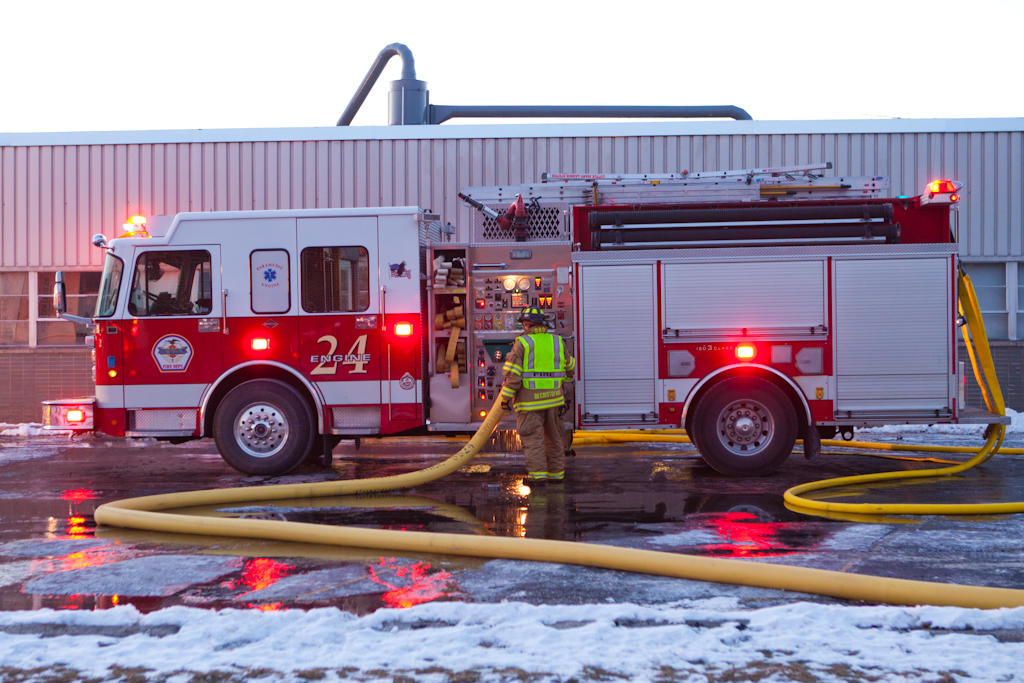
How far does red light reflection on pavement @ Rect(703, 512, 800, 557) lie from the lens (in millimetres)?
5056

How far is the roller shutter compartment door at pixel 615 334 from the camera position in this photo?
25.9 ft

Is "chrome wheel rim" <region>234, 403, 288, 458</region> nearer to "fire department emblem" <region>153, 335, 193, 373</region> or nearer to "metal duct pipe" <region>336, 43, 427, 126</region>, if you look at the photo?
"fire department emblem" <region>153, 335, 193, 373</region>

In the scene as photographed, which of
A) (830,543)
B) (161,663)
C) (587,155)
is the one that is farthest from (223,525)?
(587,155)

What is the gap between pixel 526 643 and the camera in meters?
3.55

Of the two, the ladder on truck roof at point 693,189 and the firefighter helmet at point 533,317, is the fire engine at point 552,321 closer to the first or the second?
the ladder on truck roof at point 693,189

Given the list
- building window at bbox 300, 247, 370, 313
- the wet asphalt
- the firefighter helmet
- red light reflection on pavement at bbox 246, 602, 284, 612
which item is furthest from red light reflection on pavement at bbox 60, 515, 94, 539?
the firefighter helmet

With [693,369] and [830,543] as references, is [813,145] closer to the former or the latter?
[693,369]

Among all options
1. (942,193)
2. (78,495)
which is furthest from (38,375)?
(942,193)

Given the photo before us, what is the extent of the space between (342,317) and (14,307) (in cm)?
910

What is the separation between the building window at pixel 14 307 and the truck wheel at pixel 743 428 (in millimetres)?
11953

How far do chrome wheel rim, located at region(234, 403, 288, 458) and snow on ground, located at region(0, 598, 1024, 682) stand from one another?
390cm

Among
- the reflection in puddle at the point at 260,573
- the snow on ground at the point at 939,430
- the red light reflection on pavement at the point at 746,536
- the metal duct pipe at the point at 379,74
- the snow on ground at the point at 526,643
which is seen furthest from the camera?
the metal duct pipe at the point at 379,74

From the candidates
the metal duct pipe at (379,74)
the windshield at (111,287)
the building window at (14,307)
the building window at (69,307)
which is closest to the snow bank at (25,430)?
the building window at (69,307)

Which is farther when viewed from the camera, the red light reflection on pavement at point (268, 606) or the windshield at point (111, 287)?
the windshield at point (111, 287)
